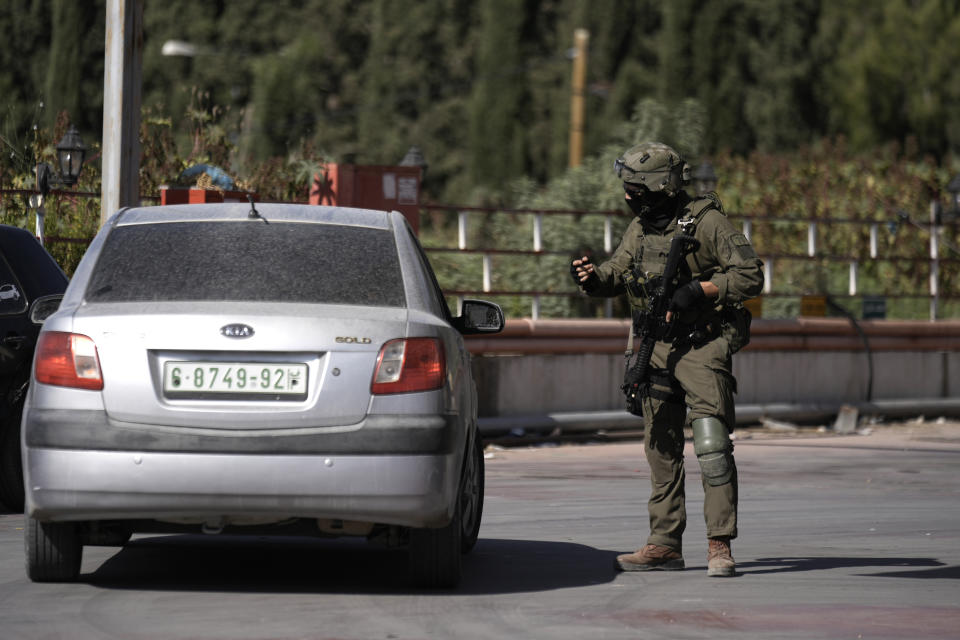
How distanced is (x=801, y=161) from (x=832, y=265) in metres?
8.09

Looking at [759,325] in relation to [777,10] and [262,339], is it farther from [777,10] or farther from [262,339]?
[777,10]

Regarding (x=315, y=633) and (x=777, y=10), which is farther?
(x=777, y=10)

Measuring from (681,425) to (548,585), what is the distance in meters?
0.94

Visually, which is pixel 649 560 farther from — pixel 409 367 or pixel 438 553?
pixel 409 367

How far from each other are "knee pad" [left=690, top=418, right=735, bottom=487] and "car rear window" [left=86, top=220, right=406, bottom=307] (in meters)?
1.47

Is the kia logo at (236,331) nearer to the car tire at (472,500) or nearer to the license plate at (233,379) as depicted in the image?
A: the license plate at (233,379)

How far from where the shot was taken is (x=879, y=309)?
1866 centimetres

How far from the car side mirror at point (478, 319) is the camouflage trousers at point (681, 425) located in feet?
2.42

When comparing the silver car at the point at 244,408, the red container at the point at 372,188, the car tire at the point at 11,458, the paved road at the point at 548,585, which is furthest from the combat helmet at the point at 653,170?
the red container at the point at 372,188

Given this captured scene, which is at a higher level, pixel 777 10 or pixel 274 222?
pixel 777 10

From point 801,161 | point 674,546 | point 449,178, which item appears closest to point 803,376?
point 674,546

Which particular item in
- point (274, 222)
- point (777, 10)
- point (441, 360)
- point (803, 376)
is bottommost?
point (803, 376)

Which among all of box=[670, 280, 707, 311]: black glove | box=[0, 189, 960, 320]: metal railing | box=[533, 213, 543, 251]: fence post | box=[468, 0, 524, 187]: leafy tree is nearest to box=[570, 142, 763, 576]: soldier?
box=[670, 280, 707, 311]: black glove

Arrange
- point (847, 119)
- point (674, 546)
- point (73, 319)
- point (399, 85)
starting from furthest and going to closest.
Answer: point (399, 85) → point (847, 119) → point (674, 546) → point (73, 319)
